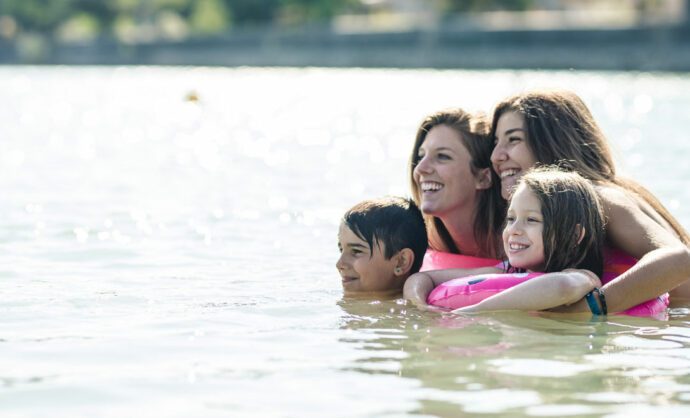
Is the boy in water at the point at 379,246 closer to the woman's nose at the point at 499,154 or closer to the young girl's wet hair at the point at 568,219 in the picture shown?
the woman's nose at the point at 499,154

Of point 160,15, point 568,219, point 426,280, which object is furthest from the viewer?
point 160,15

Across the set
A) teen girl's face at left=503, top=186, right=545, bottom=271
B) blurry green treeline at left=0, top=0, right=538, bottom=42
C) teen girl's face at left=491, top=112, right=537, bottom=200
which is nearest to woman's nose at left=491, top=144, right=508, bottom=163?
teen girl's face at left=491, top=112, right=537, bottom=200

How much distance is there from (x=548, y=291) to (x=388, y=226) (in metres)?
1.25

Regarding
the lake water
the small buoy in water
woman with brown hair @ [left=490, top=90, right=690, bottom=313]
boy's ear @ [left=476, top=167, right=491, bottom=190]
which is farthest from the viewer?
the small buoy in water

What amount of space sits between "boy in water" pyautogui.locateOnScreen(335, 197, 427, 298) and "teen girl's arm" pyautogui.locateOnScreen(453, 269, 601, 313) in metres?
0.94

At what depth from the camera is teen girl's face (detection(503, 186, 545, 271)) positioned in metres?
6.07

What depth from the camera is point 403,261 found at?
274 inches

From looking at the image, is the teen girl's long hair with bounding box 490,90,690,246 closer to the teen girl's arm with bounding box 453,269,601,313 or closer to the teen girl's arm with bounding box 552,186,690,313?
the teen girl's arm with bounding box 552,186,690,313

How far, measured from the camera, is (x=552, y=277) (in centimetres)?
589

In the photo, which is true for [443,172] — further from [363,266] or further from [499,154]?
[363,266]

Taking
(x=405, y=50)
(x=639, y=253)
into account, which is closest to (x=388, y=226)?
(x=639, y=253)

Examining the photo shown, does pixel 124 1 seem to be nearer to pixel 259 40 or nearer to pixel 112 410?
pixel 259 40

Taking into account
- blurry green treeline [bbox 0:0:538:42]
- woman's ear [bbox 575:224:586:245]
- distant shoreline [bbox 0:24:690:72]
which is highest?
blurry green treeline [bbox 0:0:538:42]

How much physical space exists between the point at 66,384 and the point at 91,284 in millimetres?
2634
